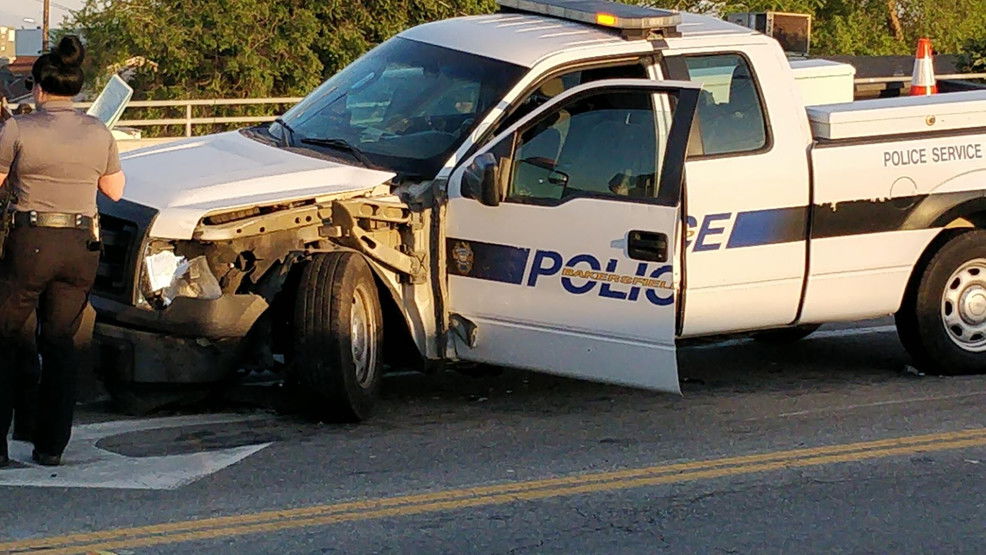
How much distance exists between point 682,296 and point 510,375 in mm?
1433

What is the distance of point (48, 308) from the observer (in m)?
6.36

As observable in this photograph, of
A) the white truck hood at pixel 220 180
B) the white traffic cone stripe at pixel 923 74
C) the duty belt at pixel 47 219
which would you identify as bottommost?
the duty belt at pixel 47 219

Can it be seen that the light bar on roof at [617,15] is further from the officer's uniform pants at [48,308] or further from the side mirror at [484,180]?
the officer's uniform pants at [48,308]

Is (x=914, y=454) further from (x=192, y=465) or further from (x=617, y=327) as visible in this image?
(x=192, y=465)

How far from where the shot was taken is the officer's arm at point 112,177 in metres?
6.32

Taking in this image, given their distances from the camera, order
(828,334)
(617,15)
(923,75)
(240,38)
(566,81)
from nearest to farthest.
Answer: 1. (566,81)
2. (617,15)
3. (828,334)
4. (923,75)
5. (240,38)

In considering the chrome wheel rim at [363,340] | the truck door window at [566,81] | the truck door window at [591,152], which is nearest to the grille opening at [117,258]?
the chrome wheel rim at [363,340]

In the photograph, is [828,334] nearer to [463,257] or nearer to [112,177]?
[463,257]

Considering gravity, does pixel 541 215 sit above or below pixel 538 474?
above

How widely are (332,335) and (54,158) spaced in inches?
59.5

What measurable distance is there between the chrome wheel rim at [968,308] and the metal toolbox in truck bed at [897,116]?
81cm

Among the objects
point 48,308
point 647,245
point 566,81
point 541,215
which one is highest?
point 566,81

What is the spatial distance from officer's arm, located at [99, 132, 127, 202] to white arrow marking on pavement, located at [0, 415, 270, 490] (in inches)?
44.5

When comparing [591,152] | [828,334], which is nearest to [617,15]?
[591,152]
